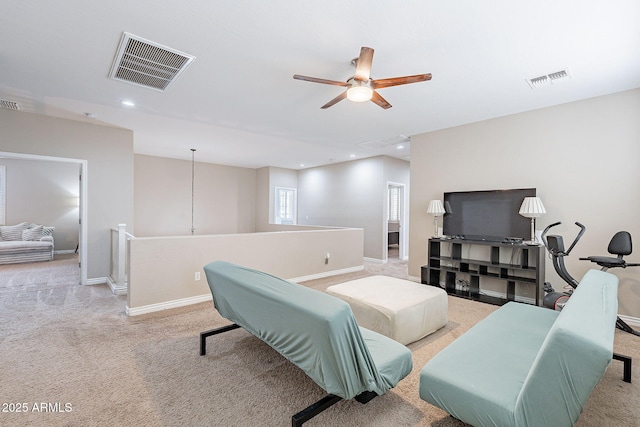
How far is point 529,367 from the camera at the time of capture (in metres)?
1.57

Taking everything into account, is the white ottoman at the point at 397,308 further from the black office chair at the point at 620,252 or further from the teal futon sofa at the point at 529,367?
the black office chair at the point at 620,252

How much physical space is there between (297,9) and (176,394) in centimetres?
279

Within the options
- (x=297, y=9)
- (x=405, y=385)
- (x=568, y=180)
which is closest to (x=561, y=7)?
(x=297, y=9)

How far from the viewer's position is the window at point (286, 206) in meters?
9.20

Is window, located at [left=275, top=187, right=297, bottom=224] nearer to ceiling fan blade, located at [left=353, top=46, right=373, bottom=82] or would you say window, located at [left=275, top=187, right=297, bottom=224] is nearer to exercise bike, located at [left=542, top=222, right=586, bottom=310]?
ceiling fan blade, located at [left=353, top=46, right=373, bottom=82]

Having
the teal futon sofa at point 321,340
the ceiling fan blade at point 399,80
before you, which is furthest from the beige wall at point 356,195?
the teal futon sofa at point 321,340

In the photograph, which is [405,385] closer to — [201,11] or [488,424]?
[488,424]

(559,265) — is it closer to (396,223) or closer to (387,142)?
(387,142)

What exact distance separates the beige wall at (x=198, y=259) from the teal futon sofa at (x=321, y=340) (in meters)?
1.95

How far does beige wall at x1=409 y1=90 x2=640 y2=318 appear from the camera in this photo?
3209mm

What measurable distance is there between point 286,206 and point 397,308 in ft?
23.5

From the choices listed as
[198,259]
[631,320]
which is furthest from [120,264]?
[631,320]

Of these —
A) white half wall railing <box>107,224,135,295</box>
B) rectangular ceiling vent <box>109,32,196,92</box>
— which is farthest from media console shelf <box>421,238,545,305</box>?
white half wall railing <box>107,224,135,295</box>

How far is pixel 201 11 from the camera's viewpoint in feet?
6.69
